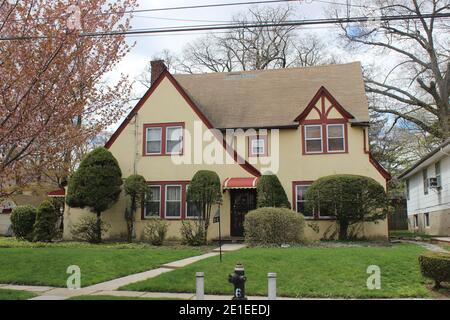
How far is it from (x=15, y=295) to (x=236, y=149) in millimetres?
14084

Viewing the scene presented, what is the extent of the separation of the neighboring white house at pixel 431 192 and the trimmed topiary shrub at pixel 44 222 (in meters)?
16.9

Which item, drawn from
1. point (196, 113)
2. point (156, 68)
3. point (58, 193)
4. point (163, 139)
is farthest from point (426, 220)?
point (58, 193)

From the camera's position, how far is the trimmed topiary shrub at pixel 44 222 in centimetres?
1981

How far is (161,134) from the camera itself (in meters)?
22.0

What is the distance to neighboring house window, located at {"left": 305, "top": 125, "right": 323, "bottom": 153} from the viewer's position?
70.6ft

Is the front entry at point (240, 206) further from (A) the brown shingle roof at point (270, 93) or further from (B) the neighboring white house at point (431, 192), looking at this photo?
(B) the neighboring white house at point (431, 192)

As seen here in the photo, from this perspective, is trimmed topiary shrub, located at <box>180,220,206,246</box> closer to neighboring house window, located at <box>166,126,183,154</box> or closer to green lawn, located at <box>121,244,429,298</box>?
neighboring house window, located at <box>166,126,183,154</box>

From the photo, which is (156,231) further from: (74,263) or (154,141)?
(74,263)

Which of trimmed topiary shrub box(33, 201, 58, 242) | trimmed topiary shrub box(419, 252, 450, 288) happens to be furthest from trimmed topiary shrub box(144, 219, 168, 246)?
trimmed topiary shrub box(419, 252, 450, 288)

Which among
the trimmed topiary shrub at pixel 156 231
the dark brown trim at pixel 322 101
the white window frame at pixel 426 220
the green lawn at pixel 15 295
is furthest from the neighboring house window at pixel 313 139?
the green lawn at pixel 15 295

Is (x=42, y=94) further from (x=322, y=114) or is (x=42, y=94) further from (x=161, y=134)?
(x=322, y=114)
